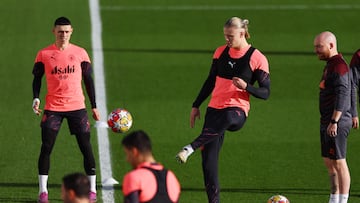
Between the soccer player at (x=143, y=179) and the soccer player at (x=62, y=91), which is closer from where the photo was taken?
the soccer player at (x=143, y=179)

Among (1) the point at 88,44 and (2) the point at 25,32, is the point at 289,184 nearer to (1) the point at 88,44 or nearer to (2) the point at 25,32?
(1) the point at 88,44

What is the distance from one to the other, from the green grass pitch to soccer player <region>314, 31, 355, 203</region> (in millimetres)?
989

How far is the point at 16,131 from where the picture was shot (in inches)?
613

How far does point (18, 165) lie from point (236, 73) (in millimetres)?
3876

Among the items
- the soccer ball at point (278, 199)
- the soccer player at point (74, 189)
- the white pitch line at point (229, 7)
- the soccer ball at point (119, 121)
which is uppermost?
the white pitch line at point (229, 7)

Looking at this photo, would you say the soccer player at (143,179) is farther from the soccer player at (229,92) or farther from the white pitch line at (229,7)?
the white pitch line at (229,7)

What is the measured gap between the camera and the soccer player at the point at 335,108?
11.5 meters

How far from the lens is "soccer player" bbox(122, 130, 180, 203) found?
848 centimetres

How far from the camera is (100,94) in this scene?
57.4 feet

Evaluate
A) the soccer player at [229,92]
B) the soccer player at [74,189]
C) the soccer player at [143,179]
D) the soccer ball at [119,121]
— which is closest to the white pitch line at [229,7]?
the soccer ball at [119,121]

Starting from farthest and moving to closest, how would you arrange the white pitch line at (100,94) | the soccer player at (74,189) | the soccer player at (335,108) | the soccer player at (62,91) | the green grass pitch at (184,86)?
1. the green grass pitch at (184,86)
2. the white pitch line at (100,94)
3. the soccer player at (62,91)
4. the soccer player at (335,108)
5. the soccer player at (74,189)

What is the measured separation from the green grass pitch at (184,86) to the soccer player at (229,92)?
46.3 inches

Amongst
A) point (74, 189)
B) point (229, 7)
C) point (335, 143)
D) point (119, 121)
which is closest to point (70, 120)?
point (119, 121)

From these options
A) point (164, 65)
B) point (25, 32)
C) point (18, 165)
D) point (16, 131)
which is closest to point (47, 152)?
point (18, 165)
